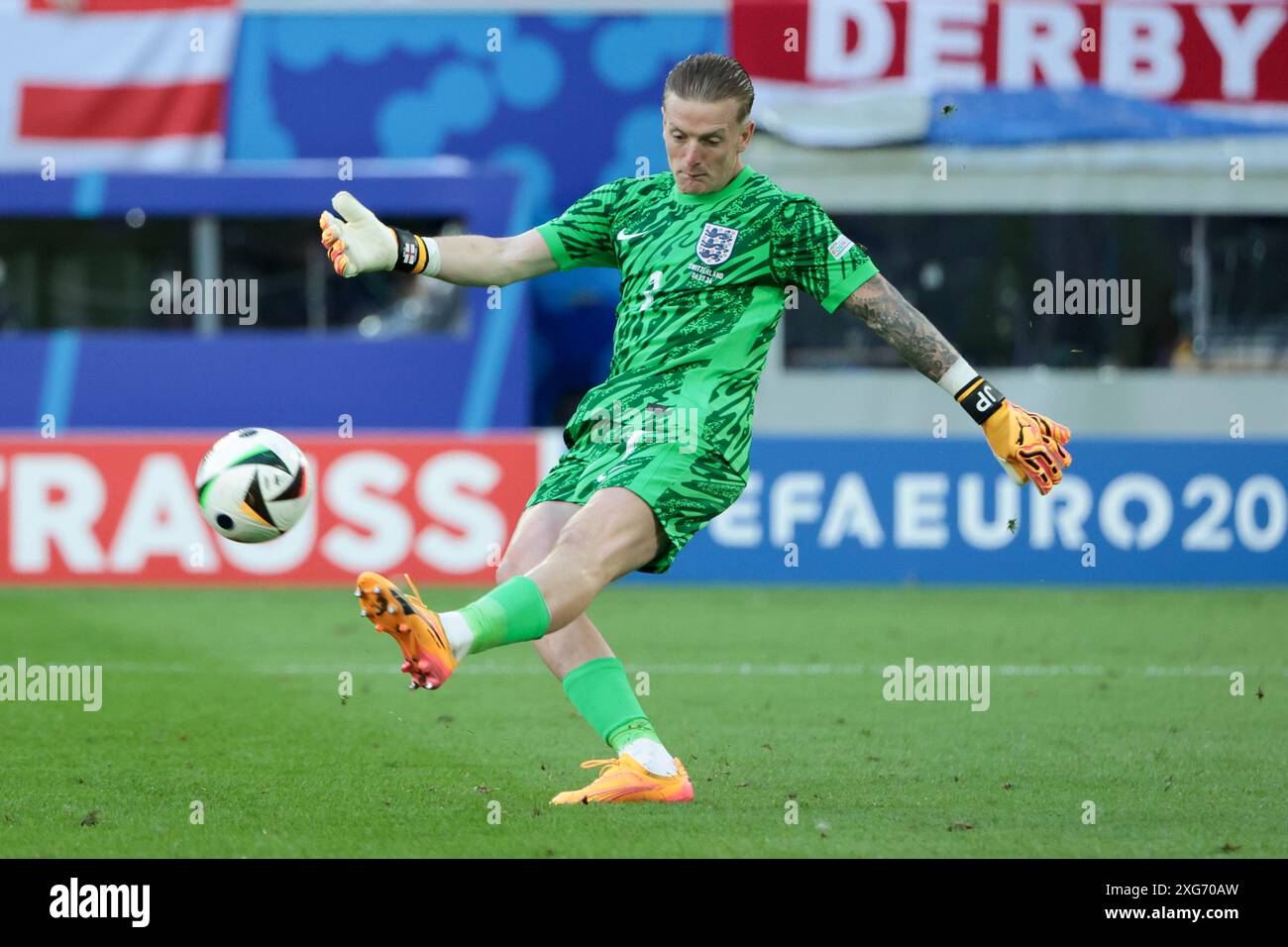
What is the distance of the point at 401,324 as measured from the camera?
1966cm

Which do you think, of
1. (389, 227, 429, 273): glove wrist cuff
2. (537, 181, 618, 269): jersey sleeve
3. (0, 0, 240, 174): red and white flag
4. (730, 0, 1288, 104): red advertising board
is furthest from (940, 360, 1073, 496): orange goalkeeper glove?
(0, 0, 240, 174): red and white flag

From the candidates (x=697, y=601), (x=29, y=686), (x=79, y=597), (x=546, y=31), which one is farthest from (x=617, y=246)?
(x=546, y=31)

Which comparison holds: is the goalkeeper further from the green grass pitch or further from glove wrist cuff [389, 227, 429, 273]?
the green grass pitch

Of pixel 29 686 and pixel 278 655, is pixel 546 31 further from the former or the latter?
pixel 29 686

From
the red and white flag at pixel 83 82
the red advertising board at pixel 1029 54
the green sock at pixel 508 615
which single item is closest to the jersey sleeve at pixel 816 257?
the green sock at pixel 508 615

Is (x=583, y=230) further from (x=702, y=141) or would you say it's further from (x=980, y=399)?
(x=980, y=399)

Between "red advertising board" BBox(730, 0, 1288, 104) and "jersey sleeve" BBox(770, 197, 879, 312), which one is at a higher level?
"red advertising board" BBox(730, 0, 1288, 104)

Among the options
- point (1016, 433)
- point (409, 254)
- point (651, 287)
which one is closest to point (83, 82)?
point (409, 254)

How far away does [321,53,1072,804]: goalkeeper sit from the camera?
555 centimetres

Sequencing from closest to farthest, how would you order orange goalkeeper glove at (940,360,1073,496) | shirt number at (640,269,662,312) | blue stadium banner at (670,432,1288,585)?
orange goalkeeper glove at (940,360,1073,496)
shirt number at (640,269,662,312)
blue stadium banner at (670,432,1288,585)

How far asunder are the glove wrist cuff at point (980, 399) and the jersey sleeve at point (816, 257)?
0.45 meters

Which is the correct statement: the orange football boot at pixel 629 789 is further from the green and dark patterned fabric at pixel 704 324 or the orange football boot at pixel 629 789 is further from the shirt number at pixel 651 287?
the shirt number at pixel 651 287

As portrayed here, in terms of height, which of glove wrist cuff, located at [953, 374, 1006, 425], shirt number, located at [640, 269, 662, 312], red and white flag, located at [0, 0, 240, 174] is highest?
red and white flag, located at [0, 0, 240, 174]

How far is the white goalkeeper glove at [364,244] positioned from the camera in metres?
5.64
